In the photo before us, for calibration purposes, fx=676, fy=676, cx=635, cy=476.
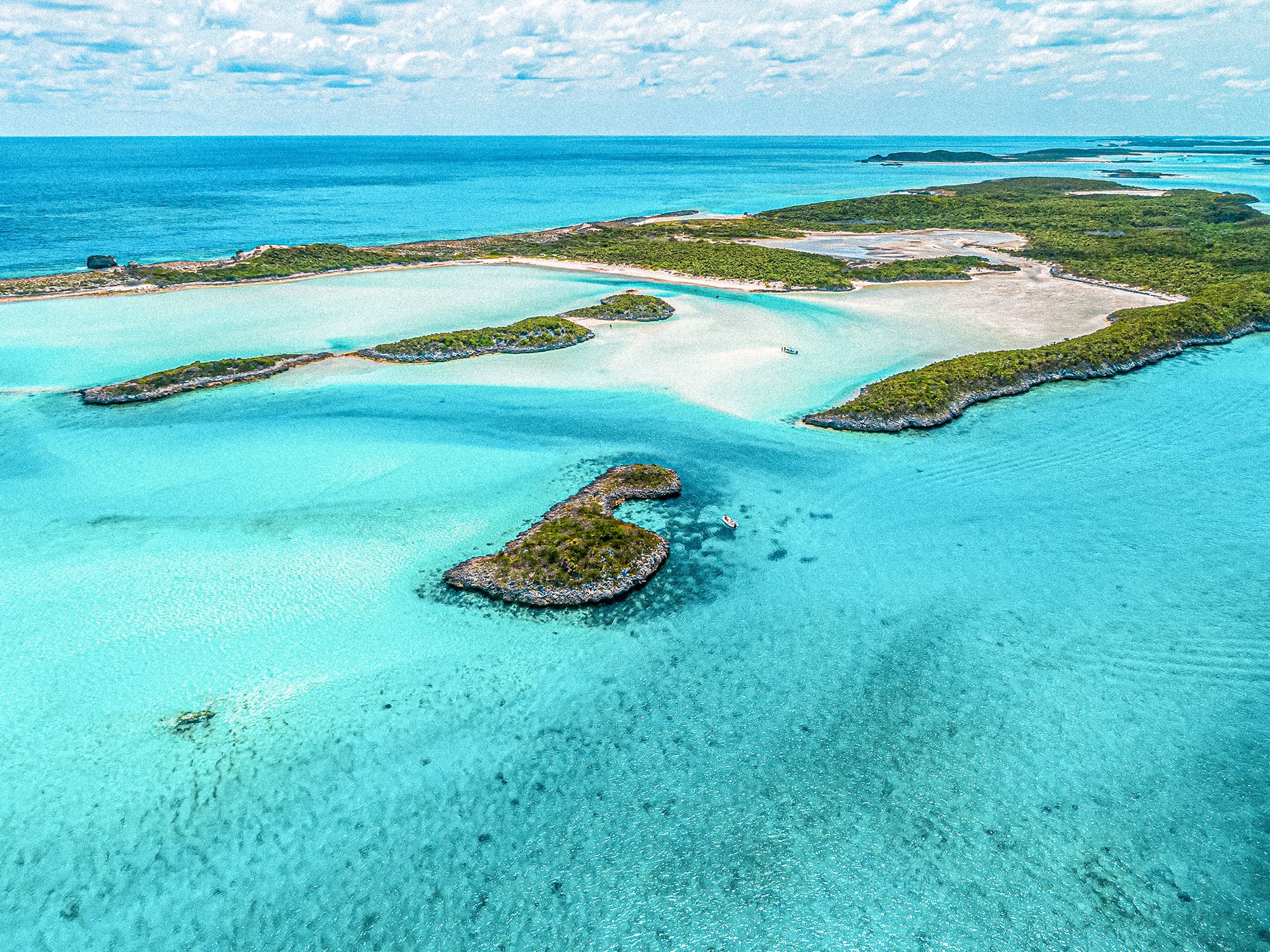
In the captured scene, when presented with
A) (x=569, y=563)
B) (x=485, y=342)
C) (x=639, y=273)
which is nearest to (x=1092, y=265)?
(x=639, y=273)

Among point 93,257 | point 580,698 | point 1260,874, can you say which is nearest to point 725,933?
point 580,698

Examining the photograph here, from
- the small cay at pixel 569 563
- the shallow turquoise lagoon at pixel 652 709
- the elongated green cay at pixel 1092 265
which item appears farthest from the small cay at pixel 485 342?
the small cay at pixel 569 563

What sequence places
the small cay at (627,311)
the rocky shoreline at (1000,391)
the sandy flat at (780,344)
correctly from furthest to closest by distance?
1. the small cay at (627,311)
2. the sandy flat at (780,344)
3. the rocky shoreline at (1000,391)

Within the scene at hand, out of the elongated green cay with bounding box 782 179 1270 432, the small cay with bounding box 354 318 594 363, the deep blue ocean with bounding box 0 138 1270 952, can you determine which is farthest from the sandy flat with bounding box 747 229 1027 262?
the deep blue ocean with bounding box 0 138 1270 952

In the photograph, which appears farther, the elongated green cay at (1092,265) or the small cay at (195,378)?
the small cay at (195,378)

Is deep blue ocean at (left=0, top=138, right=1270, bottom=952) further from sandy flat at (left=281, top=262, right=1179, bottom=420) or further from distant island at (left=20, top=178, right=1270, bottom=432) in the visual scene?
distant island at (left=20, top=178, right=1270, bottom=432)

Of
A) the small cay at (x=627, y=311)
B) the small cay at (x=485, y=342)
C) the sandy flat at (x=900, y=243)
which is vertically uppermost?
the sandy flat at (x=900, y=243)

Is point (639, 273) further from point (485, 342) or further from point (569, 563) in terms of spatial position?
point (569, 563)

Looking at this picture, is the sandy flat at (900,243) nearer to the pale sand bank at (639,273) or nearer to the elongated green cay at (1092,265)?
the elongated green cay at (1092,265)
